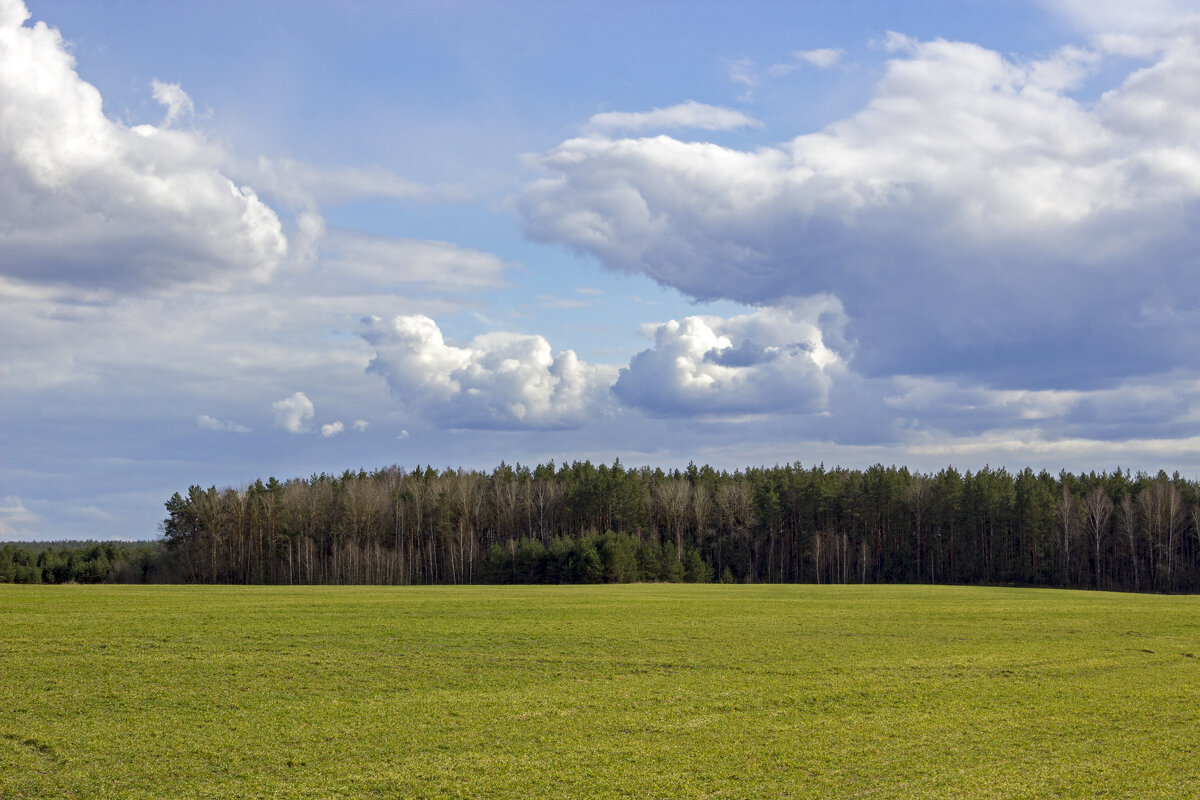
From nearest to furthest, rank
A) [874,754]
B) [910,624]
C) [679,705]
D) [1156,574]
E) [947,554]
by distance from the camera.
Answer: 1. [874,754]
2. [679,705]
3. [910,624]
4. [1156,574]
5. [947,554]

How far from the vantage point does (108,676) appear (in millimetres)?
26938

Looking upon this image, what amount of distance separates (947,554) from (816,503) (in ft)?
60.9

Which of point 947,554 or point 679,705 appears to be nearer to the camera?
point 679,705

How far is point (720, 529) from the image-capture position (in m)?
125

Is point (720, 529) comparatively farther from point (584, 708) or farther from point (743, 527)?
point (584, 708)

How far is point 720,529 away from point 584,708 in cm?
10273

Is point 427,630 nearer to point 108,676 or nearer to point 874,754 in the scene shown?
point 108,676

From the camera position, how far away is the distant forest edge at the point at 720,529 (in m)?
114

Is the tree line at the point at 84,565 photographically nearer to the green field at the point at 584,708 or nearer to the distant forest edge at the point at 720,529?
the distant forest edge at the point at 720,529

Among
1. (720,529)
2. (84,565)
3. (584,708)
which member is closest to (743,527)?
(720,529)

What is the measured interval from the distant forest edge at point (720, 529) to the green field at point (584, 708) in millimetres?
67508

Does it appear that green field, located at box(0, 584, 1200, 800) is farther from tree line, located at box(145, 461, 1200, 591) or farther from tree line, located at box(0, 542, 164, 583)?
tree line, located at box(145, 461, 1200, 591)

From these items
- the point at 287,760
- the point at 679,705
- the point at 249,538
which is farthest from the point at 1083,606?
the point at 249,538

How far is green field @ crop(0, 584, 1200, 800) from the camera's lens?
682 inches
